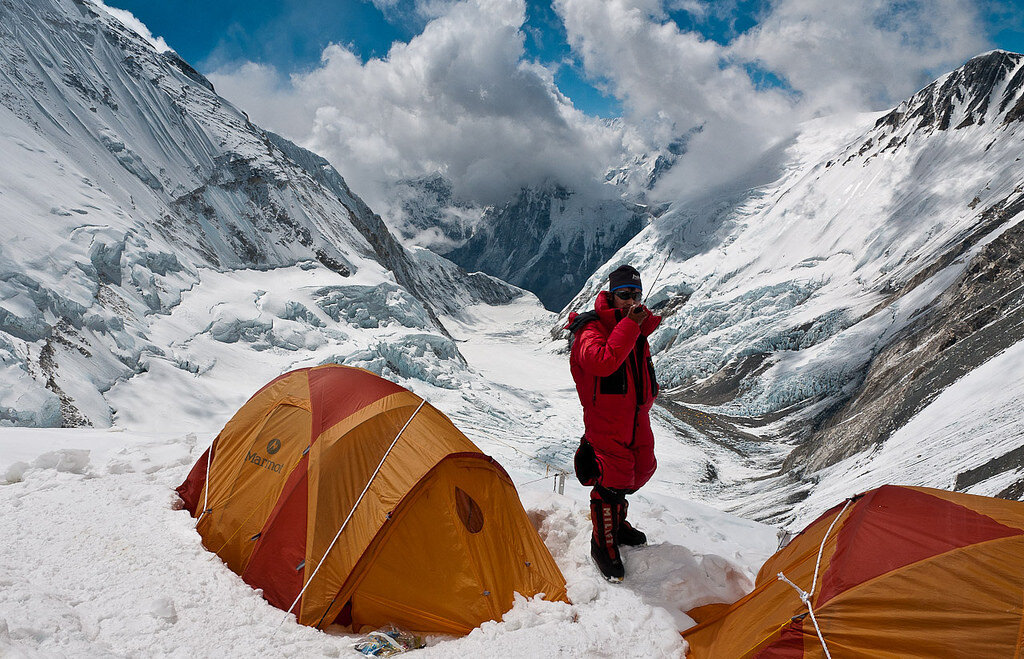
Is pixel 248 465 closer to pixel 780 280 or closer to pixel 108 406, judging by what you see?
pixel 108 406

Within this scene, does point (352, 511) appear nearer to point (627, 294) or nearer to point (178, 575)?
point (178, 575)

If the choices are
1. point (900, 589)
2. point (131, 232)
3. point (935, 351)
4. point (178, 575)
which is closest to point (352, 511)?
point (178, 575)

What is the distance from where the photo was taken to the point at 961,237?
38.6 m

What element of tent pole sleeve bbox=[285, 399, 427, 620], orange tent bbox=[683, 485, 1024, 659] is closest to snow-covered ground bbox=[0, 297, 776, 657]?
tent pole sleeve bbox=[285, 399, 427, 620]

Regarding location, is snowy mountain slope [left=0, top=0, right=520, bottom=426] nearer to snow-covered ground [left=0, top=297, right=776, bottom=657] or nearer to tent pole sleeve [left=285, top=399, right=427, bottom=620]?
snow-covered ground [left=0, top=297, right=776, bottom=657]

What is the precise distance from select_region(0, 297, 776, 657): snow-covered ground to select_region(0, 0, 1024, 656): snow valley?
30mm

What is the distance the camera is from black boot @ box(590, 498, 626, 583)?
4891 mm

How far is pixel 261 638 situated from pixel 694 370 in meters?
50.0

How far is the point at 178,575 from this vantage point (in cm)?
458

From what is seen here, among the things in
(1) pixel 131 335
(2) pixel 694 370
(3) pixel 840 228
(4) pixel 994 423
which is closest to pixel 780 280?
(3) pixel 840 228

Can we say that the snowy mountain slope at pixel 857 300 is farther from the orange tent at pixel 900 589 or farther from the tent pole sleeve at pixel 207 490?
the tent pole sleeve at pixel 207 490

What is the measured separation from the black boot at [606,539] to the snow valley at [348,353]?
0.23 m

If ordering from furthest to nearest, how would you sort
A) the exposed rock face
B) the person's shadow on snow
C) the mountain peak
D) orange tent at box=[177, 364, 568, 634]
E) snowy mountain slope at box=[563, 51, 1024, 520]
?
the mountain peak, snowy mountain slope at box=[563, 51, 1024, 520], the exposed rock face, the person's shadow on snow, orange tent at box=[177, 364, 568, 634]

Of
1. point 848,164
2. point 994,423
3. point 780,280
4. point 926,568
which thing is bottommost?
point 926,568
